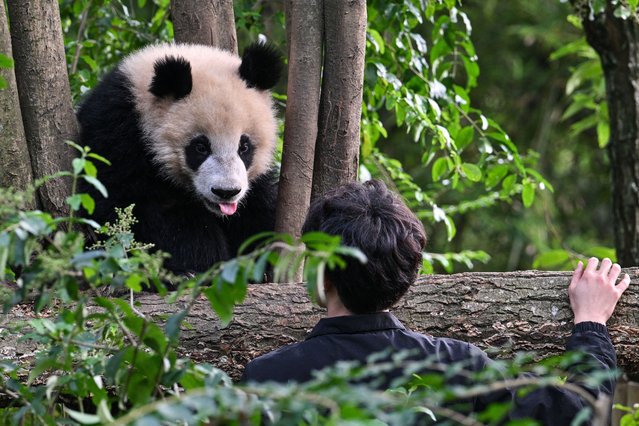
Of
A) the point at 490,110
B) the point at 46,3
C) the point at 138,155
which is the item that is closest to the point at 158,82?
the point at 138,155

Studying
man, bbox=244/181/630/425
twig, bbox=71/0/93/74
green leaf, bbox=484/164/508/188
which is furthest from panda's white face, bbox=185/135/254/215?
man, bbox=244/181/630/425

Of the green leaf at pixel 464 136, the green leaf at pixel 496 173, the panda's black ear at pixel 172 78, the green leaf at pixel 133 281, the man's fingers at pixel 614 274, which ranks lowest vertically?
the man's fingers at pixel 614 274

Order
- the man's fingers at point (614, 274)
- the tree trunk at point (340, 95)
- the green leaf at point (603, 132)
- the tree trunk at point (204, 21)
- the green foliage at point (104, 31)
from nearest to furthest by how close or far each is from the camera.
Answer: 1. the man's fingers at point (614, 274)
2. the tree trunk at point (340, 95)
3. the tree trunk at point (204, 21)
4. the green foliage at point (104, 31)
5. the green leaf at point (603, 132)

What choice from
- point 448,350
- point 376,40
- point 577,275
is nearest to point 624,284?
point 577,275

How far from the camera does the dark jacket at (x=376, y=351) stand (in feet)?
9.78

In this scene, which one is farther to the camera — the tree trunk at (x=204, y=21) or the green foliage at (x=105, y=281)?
the tree trunk at (x=204, y=21)

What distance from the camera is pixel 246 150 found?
521cm

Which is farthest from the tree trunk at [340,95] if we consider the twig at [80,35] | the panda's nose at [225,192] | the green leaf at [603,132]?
the green leaf at [603,132]

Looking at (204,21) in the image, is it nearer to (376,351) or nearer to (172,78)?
(172,78)

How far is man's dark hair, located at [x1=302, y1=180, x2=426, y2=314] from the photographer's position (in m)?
3.04

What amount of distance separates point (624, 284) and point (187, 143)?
2432 millimetres

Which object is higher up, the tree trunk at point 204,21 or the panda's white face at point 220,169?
the tree trunk at point 204,21

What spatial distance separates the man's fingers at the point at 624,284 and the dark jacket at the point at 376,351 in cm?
50

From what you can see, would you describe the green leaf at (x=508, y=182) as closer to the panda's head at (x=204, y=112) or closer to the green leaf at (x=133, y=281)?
the panda's head at (x=204, y=112)
